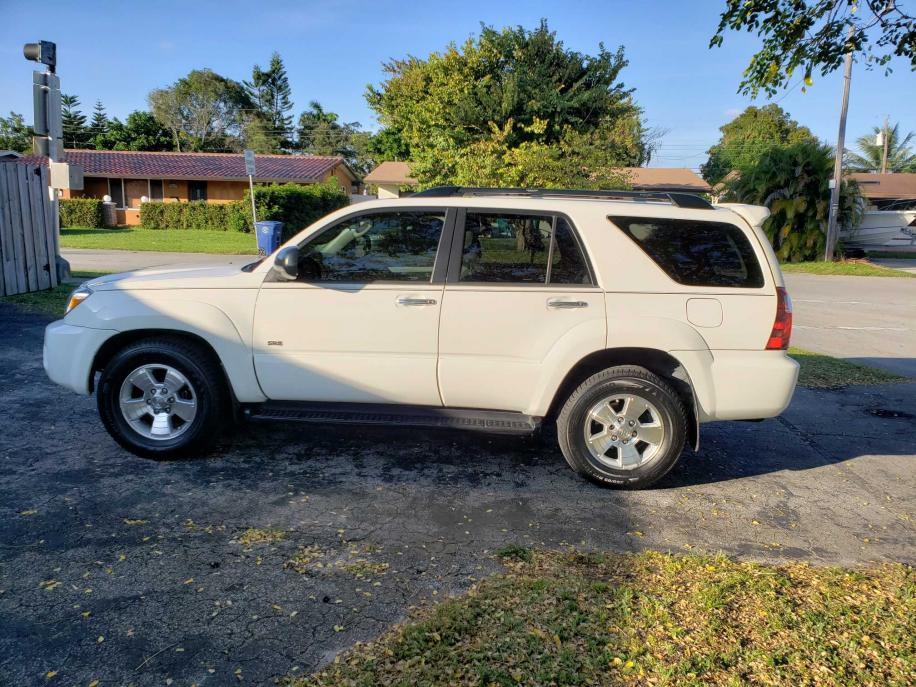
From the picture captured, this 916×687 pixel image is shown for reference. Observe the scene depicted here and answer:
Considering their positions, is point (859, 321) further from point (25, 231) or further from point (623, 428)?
point (25, 231)

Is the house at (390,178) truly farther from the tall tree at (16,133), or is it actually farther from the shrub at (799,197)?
→ the tall tree at (16,133)

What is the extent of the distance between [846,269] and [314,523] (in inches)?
994

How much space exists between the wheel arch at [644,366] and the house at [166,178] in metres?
38.3

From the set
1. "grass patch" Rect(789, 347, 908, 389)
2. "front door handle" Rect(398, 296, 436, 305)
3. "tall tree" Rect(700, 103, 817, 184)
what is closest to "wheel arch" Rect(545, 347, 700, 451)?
"front door handle" Rect(398, 296, 436, 305)

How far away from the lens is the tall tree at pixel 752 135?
65.5 m

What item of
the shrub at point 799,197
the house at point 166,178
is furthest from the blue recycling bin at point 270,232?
the house at point 166,178

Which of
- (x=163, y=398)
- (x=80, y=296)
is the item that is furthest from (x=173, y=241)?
(x=163, y=398)

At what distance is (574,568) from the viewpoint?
140 inches

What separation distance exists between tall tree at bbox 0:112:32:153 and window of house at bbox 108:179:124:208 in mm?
30641

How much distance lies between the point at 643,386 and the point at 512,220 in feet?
4.61

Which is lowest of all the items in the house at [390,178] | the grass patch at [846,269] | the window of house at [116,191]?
the grass patch at [846,269]

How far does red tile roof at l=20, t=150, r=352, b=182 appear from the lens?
41.9 metres

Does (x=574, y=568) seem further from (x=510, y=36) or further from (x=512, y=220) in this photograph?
(x=510, y=36)

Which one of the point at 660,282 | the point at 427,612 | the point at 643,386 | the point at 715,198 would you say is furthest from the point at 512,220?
the point at 715,198
